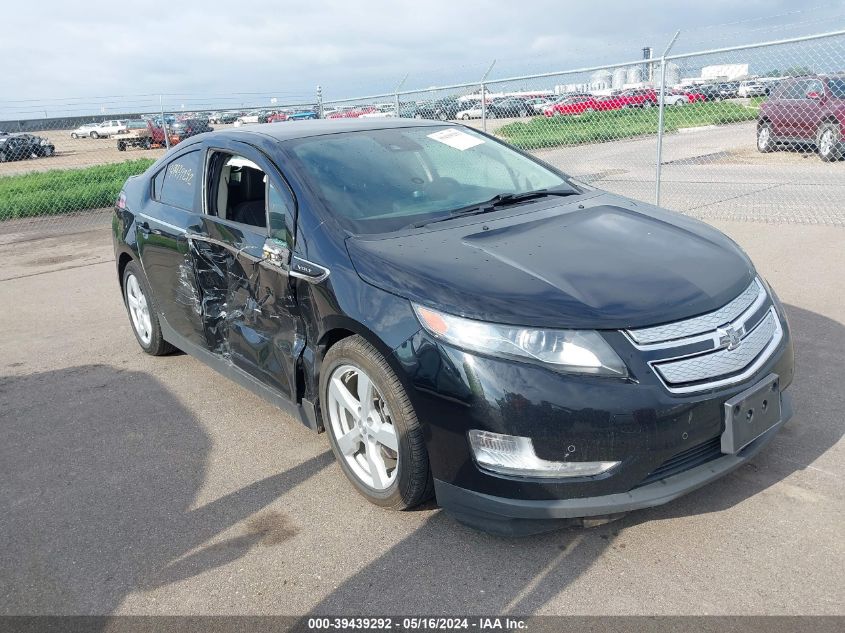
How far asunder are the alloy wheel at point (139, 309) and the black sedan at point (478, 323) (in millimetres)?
1141

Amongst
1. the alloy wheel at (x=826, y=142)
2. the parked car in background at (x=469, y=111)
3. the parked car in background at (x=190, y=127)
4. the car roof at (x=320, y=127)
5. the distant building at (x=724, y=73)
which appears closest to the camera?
the car roof at (x=320, y=127)

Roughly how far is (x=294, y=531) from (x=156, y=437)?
1403 millimetres

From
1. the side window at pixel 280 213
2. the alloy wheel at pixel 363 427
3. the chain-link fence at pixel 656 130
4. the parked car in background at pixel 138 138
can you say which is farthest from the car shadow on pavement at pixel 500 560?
the parked car in background at pixel 138 138

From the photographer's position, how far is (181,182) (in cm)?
459

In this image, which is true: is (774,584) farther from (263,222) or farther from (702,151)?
(702,151)

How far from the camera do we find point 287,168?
3.66 meters

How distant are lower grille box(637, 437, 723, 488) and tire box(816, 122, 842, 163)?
1292cm

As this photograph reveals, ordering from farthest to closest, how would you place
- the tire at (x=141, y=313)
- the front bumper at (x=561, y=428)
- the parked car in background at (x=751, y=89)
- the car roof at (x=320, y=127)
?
1. the parked car in background at (x=751, y=89)
2. the tire at (x=141, y=313)
3. the car roof at (x=320, y=127)
4. the front bumper at (x=561, y=428)

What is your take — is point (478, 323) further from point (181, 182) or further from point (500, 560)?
point (181, 182)

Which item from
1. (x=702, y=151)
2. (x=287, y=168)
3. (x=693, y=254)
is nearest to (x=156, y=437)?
(x=287, y=168)

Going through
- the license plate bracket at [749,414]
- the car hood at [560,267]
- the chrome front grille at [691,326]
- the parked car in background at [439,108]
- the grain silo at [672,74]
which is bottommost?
the license plate bracket at [749,414]

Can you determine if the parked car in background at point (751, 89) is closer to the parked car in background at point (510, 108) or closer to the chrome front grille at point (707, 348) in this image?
the parked car in background at point (510, 108)

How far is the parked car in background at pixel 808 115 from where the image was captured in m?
12.8

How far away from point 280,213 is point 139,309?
235 cm
